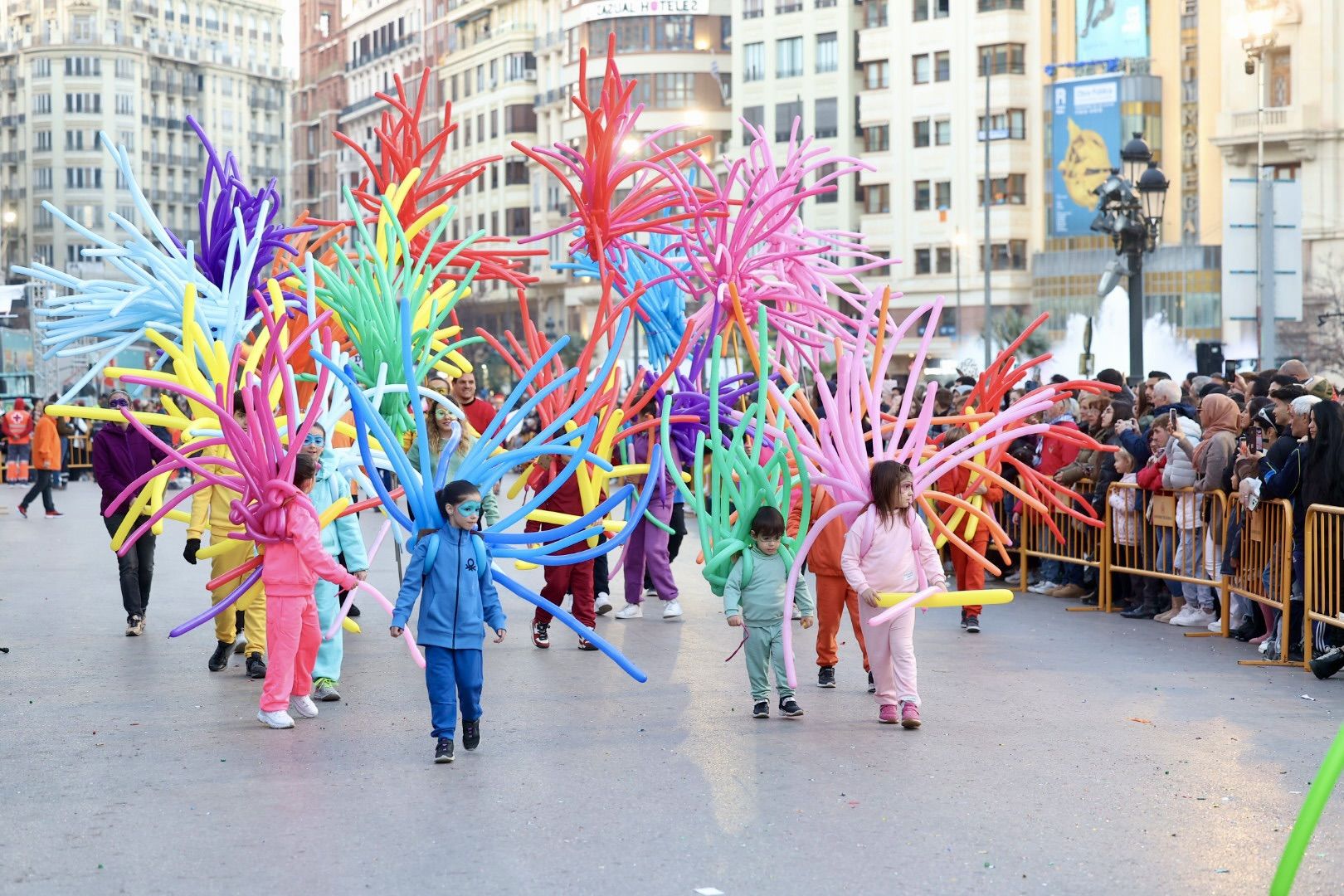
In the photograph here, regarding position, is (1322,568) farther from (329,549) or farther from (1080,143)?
(1080,143)

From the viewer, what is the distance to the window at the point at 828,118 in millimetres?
81150

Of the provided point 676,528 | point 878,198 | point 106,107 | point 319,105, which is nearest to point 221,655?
point 676,528

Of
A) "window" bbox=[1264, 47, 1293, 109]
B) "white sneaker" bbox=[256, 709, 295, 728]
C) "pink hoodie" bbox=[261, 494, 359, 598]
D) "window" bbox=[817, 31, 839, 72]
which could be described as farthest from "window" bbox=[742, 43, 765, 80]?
"white sneaker" bbox=[256, 709, 295, 728]

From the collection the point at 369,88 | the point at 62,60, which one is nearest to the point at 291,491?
the point at 369,88

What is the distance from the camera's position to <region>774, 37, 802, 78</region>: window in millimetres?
81688

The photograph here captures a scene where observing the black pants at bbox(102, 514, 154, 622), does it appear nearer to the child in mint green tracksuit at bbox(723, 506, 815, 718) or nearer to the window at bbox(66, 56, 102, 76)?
the child in mint green tracksuit at bbox(723, 506, 815, 718)

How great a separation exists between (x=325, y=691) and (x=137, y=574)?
3.88 meters

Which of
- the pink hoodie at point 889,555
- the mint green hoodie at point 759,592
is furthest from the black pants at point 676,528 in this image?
the pink hoodie at point 889,555

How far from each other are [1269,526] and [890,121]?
2668 inches

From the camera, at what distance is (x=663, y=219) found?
15883 mm

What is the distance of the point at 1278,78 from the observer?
6944 cm

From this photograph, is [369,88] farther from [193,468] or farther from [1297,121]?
[193,468]

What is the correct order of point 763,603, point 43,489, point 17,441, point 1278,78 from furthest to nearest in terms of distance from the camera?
point 1278,78, point 17,441, point 43,489, point 763,603

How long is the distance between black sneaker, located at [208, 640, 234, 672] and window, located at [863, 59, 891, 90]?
6963 cm
